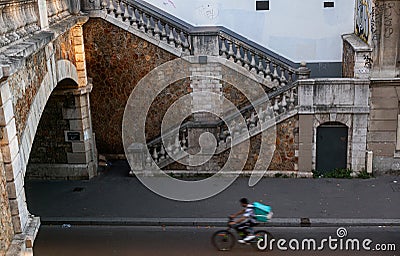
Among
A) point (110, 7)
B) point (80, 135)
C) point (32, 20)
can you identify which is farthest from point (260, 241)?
point (110, 7)

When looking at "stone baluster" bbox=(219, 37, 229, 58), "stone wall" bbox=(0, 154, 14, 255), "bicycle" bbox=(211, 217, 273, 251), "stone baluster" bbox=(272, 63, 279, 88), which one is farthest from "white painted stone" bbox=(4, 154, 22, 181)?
"stone baluster" bbox=(272, 63, 279, 88)

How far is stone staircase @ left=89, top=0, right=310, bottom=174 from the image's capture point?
52.3ft

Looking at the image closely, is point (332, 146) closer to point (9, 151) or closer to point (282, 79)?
point (282, 79)

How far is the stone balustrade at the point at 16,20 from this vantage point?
29.7ft

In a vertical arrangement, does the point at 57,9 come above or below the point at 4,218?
above

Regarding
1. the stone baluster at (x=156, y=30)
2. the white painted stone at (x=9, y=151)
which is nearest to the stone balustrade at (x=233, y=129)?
the stone baluster at (x=156, y=30)

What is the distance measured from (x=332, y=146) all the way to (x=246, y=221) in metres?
5.41

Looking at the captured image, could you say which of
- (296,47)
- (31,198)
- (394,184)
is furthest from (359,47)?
(31,198)

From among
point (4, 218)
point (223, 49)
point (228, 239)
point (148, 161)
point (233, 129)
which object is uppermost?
point (223, 49)

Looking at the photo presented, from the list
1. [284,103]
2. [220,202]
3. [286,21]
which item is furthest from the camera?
[286,21]

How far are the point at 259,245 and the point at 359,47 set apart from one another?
7.04 metres

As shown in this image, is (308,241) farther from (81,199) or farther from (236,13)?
(236,13)

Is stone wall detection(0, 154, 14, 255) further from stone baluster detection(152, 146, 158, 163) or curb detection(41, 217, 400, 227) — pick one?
stone baluster detection(152, 146, 158, 163)

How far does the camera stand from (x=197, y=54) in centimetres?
1625
